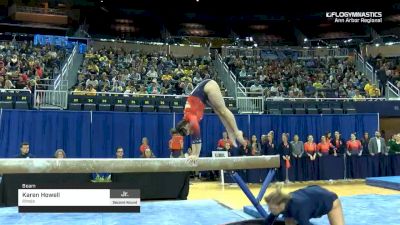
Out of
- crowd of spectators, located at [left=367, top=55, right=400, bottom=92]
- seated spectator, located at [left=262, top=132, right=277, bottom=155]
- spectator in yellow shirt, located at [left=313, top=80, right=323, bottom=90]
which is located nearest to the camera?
seated spectator, located at [left=262, top=132, right=277, bottom=155]

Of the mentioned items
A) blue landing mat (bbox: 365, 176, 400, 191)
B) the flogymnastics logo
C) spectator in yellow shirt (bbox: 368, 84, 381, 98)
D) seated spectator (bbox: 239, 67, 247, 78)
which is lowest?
blue landing mat (bbox: 365, 176, 400, 191)

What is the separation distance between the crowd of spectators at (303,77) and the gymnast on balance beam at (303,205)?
11664 mm

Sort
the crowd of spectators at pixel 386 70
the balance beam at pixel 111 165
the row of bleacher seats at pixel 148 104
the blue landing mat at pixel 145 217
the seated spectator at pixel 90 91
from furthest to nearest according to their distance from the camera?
the crowd of spectators at pixel 386 70
the seated spectator at pixel 90 91
the row of bleacher seats at pixel 148 104
the blue landing mat at pixel 145 217
the balance beam at pixel 111 165

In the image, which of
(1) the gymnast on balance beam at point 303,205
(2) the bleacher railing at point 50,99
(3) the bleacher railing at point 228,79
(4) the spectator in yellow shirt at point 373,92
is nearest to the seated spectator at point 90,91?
(2) the bleacher railing at point 50,99

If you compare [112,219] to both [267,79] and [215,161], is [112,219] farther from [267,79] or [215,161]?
[267,79]

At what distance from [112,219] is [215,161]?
1904 millimetres

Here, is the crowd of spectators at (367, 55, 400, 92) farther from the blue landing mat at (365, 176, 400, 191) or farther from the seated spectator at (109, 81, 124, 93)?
the seated spectator at (109, 81, 124, 93)

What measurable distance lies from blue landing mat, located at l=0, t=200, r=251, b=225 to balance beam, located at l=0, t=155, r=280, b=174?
3.15 feet

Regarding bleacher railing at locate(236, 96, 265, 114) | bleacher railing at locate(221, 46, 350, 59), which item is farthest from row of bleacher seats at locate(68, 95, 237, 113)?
bleacher railing at locate(221, 46, 350, 59)

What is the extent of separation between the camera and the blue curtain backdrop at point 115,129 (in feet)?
39.0

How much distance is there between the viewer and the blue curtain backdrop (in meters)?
11.9

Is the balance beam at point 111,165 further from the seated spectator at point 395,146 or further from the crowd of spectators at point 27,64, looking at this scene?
the seated spectator at point 395,146

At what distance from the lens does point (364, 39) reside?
29750mm

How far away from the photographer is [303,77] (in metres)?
19.9
